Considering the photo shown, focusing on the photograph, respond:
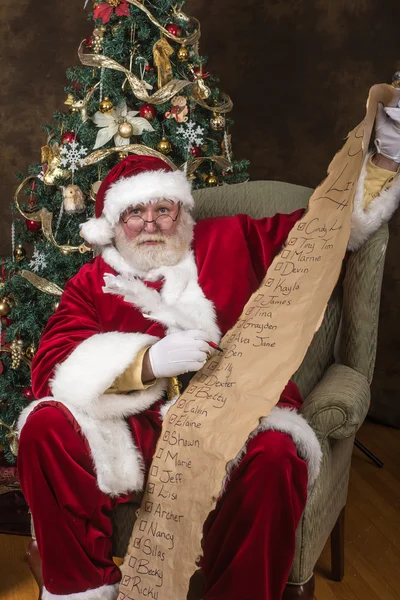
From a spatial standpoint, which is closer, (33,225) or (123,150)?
(123,150)

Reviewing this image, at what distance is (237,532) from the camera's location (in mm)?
1578

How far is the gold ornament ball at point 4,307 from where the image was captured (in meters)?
2.75

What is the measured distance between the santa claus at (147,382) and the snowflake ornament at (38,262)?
1.69 ft

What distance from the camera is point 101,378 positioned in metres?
1.82

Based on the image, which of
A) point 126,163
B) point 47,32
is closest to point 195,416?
point 126,163

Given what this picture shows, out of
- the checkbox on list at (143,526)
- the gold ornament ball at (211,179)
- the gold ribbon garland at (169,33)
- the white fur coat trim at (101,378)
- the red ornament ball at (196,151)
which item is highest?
the gold ribbon garland at (169,33)

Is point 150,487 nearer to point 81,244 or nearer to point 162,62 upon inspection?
point 81,244

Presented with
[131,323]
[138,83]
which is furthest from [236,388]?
[138,83]

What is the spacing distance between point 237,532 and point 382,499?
1.40m

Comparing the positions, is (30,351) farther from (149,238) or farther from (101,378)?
(101,378)

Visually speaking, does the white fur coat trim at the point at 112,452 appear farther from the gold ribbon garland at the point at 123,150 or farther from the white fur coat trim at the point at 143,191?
the gold ribbon garland at the point at 123,150

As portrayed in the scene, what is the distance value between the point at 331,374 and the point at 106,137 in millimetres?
1200

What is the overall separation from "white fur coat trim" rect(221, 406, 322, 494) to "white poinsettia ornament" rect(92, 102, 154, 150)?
1.30m

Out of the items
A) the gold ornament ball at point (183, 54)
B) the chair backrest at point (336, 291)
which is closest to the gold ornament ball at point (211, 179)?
the chair backrest at point (336, 291)
